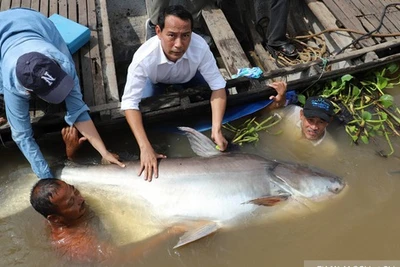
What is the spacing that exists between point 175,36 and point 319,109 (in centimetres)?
157

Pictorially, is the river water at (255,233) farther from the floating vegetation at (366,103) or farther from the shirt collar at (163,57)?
the shirt collar at (163,57)

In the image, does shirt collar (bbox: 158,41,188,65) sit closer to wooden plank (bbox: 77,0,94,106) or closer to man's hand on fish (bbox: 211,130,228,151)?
man's hand on fish (bbox: 211,130,228,151)

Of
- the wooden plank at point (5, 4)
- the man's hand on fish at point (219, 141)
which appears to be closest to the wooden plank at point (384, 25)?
the man's hand on fish at point (219, 141)

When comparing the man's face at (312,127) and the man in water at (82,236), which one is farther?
the man's face at (312,127)

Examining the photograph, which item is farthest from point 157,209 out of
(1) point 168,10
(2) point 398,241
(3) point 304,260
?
(2) point 398,241

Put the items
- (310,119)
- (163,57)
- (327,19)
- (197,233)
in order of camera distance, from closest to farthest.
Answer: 1. (197,233)
2. (163,57)
3. (310,119)
4. (327,19)

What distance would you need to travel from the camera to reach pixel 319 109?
358cm

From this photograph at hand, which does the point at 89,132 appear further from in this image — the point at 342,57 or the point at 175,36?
the point at 342,57

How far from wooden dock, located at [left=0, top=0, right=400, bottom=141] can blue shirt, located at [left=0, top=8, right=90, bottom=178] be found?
17.0 inches

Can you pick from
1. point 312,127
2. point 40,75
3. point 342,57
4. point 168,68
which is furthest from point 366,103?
point 40,75

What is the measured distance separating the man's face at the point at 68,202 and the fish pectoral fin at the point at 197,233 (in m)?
0.86

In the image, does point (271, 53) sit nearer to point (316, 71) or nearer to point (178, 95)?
point (316, 71)

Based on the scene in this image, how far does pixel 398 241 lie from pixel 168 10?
2810 mm

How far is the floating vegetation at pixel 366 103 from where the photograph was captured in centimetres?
401
